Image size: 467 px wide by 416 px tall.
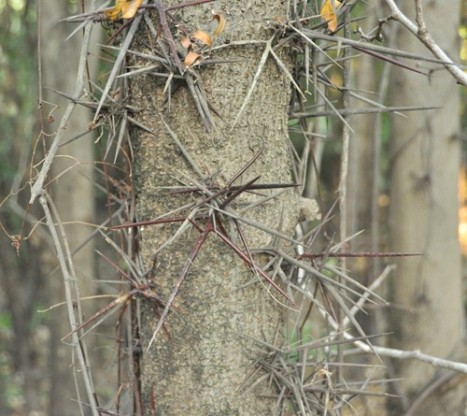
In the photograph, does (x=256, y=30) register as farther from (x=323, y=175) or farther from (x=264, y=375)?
(x=323, y=175)

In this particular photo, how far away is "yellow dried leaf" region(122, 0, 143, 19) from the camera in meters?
1.04

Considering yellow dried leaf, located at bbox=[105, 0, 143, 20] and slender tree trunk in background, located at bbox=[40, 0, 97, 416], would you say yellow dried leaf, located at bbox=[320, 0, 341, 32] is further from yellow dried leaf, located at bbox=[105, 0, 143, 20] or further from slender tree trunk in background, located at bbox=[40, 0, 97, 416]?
slender tree trunk in background, located at bbox=[40, 0, 97, 416]

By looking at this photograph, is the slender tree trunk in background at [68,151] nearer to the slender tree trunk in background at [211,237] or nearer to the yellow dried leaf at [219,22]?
the slender tree trunk in background at [211,237]

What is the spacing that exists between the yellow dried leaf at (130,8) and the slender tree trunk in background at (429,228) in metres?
2.38

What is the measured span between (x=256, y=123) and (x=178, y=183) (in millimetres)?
155

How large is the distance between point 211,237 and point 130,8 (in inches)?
14.1

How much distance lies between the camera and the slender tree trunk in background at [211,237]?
1.09 meters

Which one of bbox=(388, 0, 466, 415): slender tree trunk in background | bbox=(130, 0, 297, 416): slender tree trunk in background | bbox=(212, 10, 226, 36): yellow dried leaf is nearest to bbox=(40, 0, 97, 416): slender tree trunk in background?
bbox=(388, 0, 466, 415): slender tree trunk in background

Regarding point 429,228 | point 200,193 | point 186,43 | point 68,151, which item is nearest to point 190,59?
point 186,43

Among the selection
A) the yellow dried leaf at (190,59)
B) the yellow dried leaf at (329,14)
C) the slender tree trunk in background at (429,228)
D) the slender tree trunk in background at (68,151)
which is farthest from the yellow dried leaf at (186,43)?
the slender tree trunk in background at (68,151)

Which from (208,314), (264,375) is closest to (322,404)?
(264,375)

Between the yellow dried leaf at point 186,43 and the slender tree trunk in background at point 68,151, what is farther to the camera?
the slender tree trunk in background at point 68,151

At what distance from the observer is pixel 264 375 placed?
44.2 inches

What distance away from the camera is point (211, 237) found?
3.57 feet
